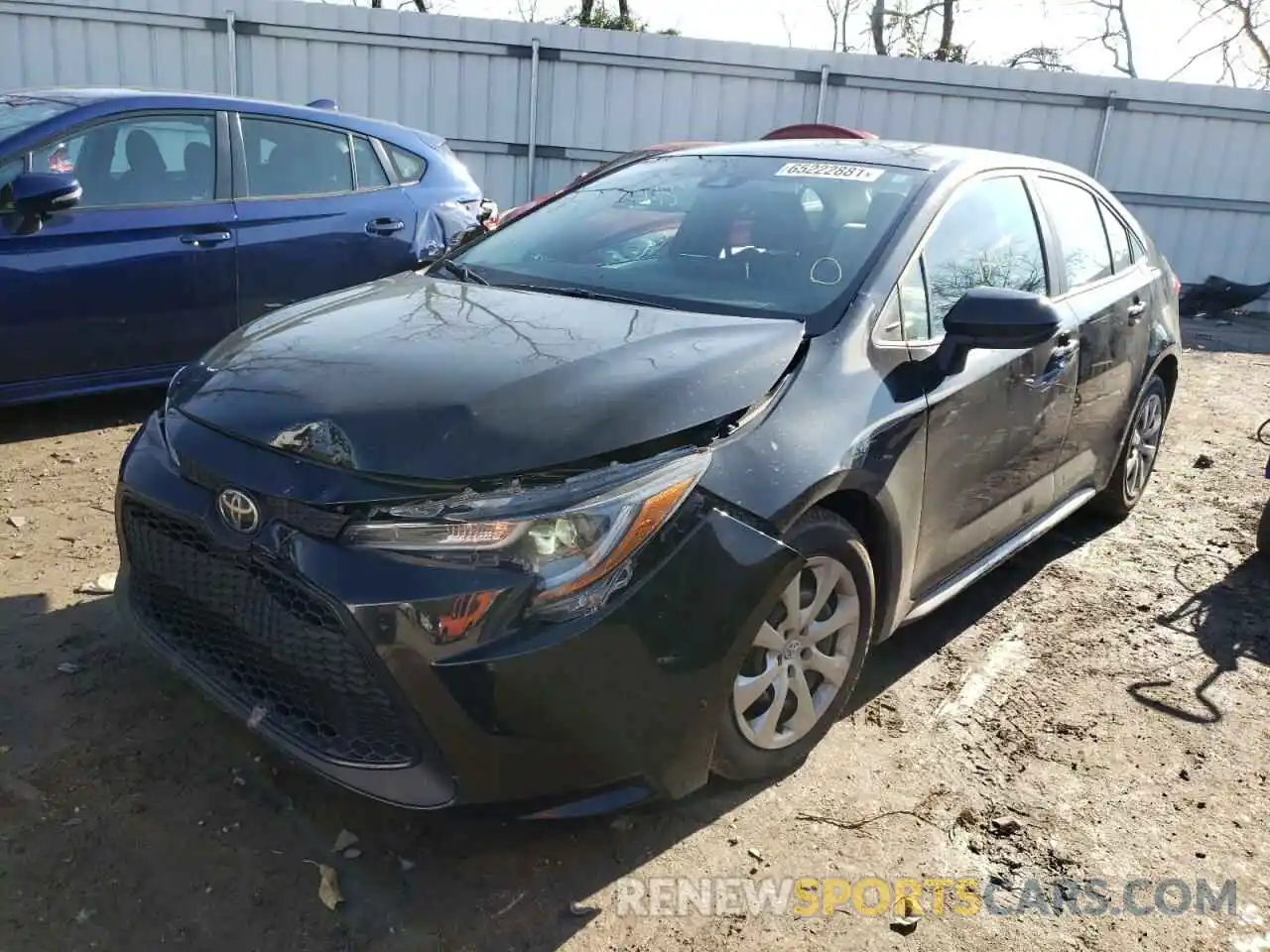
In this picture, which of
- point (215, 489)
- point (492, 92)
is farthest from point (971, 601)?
point (492, 92)

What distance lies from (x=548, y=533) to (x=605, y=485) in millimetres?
161

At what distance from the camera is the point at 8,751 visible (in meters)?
2.64

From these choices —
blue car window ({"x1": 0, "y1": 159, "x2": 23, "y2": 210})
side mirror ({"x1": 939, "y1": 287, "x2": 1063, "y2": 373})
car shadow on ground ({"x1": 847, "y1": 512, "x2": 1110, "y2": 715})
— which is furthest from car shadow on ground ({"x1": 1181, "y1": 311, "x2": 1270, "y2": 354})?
blue car window ({"x1": 0, "y1": 159, "x2": 23, "y2": 210})

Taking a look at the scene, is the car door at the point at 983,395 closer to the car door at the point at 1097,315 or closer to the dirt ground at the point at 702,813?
the car door at the point at 1097,315

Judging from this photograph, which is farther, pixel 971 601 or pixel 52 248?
pixel 52 248

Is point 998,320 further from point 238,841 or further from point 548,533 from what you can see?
point 238,841

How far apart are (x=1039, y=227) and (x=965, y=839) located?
2.23 meters

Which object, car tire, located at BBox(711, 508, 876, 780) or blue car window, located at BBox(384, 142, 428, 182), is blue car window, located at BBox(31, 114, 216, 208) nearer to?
blue car window, located at BBox(384, 142, 428, 182)

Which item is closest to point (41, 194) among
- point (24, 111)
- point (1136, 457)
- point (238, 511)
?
point (24, 111)

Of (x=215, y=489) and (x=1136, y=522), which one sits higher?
(x=215, y=489)

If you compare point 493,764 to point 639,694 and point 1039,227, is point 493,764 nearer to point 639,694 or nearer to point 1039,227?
point 639,694

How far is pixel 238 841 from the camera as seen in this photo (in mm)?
2398

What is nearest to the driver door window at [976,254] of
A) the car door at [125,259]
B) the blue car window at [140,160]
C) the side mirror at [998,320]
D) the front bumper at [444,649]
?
the side mirror at [998,320]

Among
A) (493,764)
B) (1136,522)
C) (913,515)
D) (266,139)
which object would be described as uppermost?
(266,139)
